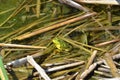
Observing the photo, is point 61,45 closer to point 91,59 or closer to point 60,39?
point 60,39

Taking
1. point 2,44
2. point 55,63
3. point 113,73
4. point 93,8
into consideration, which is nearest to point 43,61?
point 55,63

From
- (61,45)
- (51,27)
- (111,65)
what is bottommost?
(111,65)

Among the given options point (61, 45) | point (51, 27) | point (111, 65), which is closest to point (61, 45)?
point (61, 45)

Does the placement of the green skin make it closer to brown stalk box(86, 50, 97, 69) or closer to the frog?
the frog

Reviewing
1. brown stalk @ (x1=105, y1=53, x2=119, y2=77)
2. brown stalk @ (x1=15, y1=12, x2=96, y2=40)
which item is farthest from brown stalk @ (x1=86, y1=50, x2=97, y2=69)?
brown stalk @ (x1=15, y1=12, x2=96, y2=40)

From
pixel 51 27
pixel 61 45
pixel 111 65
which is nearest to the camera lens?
pixel 111 65

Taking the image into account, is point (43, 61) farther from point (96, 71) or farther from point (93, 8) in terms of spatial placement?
point (93, 8)

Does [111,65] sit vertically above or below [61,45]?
below

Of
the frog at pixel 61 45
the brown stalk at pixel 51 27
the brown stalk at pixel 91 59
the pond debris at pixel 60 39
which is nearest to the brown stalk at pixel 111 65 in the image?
the pond debris at pixel 60 39
